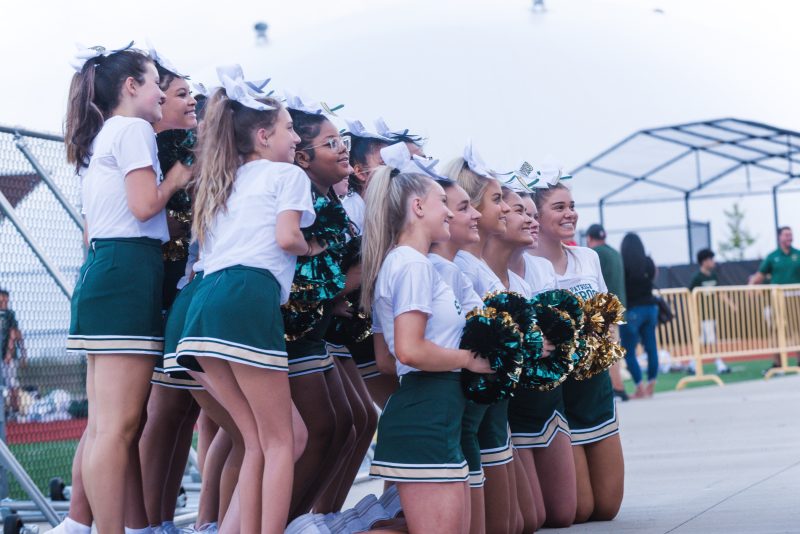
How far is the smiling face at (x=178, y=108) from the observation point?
482 cm

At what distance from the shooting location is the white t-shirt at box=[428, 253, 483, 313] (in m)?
4.57

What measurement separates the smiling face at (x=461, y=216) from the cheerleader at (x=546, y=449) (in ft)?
2.25

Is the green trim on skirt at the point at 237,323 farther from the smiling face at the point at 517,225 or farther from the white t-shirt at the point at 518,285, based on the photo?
the white t-shirt at the point at 518,285

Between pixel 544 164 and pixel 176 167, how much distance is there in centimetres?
221

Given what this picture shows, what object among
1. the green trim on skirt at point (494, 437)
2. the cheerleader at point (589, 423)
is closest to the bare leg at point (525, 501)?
the green trim on skirt at point (494, 437)

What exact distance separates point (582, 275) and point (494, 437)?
4.28 ft

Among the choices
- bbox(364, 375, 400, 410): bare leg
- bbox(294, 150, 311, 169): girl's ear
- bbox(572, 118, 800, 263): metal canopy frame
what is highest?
bbox(572, 118, 800, 263): metal canopy frame

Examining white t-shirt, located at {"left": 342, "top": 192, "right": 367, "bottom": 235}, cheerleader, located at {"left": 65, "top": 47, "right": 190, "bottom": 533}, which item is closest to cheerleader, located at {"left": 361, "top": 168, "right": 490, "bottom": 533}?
white t-shirt, located at {"left": 342, "top": 192, "right": 367, "bottom": 235}

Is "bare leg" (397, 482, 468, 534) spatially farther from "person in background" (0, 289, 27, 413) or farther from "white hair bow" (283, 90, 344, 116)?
"person in background" (0, 289, 27, 413)

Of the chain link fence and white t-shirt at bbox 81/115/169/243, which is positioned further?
the chain link fence

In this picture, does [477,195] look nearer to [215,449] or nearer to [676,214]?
[215,449]

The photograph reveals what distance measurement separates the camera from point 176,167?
4.46m

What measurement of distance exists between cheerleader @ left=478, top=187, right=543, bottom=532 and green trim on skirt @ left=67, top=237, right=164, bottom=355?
1.38 meters

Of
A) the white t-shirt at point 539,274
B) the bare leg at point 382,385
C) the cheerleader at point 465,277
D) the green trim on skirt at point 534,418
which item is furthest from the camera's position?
the white t-shirt at point 539,274
